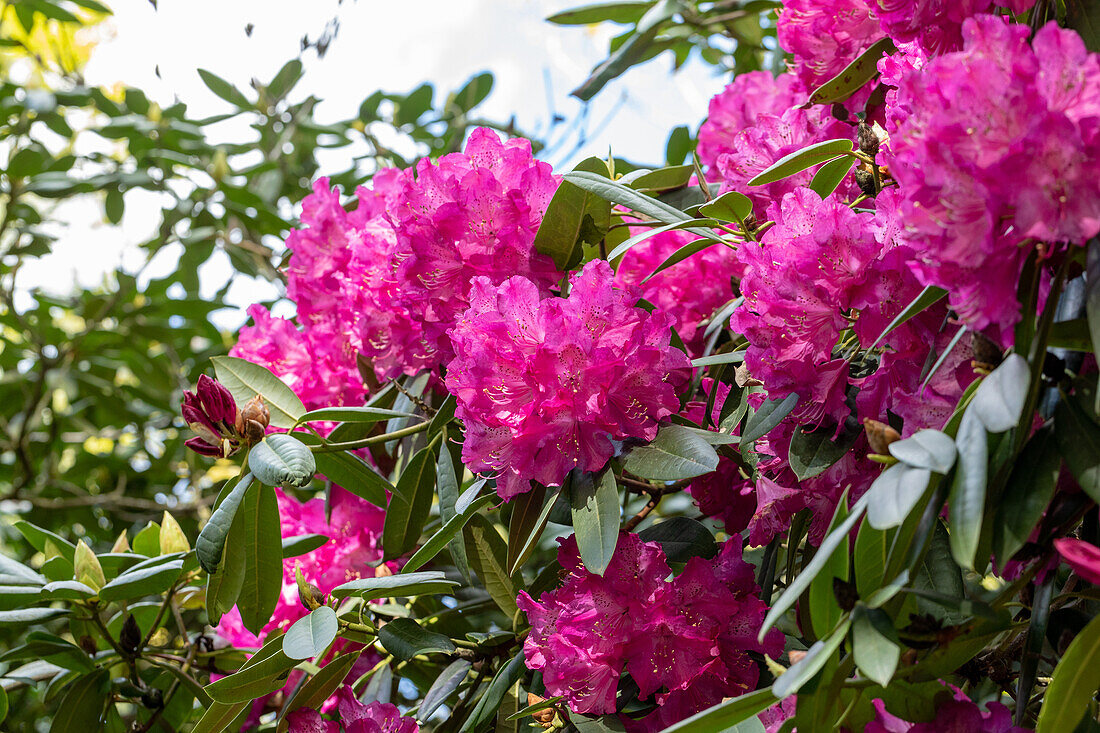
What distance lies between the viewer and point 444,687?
3.43 ft

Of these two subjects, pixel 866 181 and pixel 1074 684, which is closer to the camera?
pixel 1074 684

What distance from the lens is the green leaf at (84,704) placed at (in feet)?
3.97

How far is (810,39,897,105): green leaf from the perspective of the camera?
3.27 ft

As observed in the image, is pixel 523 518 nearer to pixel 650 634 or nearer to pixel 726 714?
pixel 650 634

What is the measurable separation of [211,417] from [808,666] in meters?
0.69

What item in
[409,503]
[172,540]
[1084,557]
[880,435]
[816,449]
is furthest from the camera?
[172,540]

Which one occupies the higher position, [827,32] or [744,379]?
[827,32]

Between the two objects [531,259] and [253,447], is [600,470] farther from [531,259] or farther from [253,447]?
[253,447]

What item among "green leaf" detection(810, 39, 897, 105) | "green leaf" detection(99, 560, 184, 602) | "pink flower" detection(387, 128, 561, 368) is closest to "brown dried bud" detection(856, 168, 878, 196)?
"green leaf" detection(810, 39, 897, 105)

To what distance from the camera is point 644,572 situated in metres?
0.93

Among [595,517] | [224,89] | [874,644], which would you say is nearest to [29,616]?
[595,517]

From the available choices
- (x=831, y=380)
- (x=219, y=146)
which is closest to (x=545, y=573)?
(x=831, y=380)

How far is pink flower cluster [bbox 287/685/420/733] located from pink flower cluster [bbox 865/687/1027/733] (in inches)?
19.7

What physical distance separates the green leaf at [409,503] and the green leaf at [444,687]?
173 millimetres
